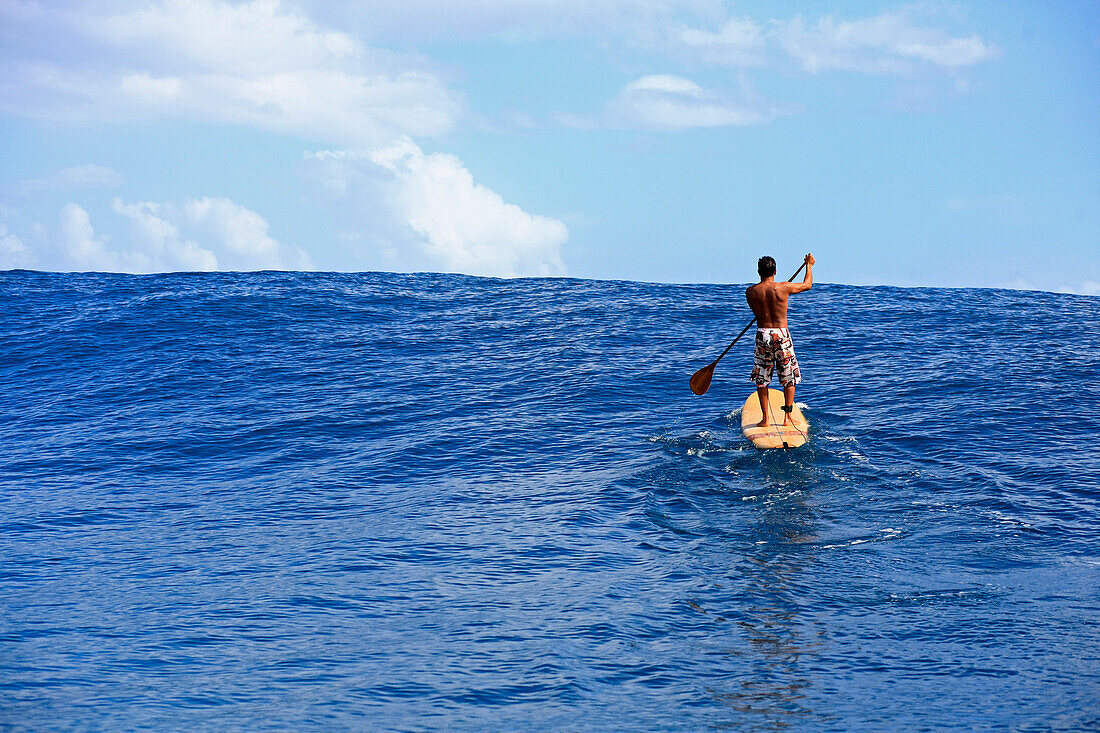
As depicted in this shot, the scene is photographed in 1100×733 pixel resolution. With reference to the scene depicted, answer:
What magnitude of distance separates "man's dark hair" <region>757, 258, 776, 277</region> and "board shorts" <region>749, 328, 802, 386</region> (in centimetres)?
74

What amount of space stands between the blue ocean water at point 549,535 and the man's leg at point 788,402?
651 mm

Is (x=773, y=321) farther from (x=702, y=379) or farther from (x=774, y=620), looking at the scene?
(x=774, y=620)

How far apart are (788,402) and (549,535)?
15.2ft

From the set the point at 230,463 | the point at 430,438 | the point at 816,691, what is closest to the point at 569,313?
the point at 430,438

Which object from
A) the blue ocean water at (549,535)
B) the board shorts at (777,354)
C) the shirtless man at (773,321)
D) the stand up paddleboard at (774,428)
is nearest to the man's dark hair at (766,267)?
the shirtless man at (773,321)

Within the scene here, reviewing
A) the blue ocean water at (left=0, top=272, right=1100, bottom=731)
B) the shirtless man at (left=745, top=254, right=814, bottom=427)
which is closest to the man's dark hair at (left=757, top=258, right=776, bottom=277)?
the shirtless man at (left=745, top=254, right=814, bottom=427)

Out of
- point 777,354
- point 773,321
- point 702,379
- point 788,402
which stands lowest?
point 788,402

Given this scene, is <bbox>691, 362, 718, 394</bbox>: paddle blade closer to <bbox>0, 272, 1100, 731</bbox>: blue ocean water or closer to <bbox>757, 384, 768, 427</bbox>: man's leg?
<bbox>0, 272, 1100, 731</bbox>: blue ocean water

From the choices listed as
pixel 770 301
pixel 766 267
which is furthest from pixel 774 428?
pixel 766 267

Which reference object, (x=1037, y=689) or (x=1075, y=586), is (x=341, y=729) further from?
(x=1075, y=586)

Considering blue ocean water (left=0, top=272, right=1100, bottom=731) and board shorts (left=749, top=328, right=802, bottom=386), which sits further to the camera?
board shorts (left=749, top=328, right=802, bottom=386)

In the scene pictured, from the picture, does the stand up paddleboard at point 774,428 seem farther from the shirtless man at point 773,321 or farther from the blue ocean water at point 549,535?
the shirtless man at point 773,321

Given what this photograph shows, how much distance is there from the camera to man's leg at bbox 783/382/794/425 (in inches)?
462

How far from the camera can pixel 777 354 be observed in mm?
11539
